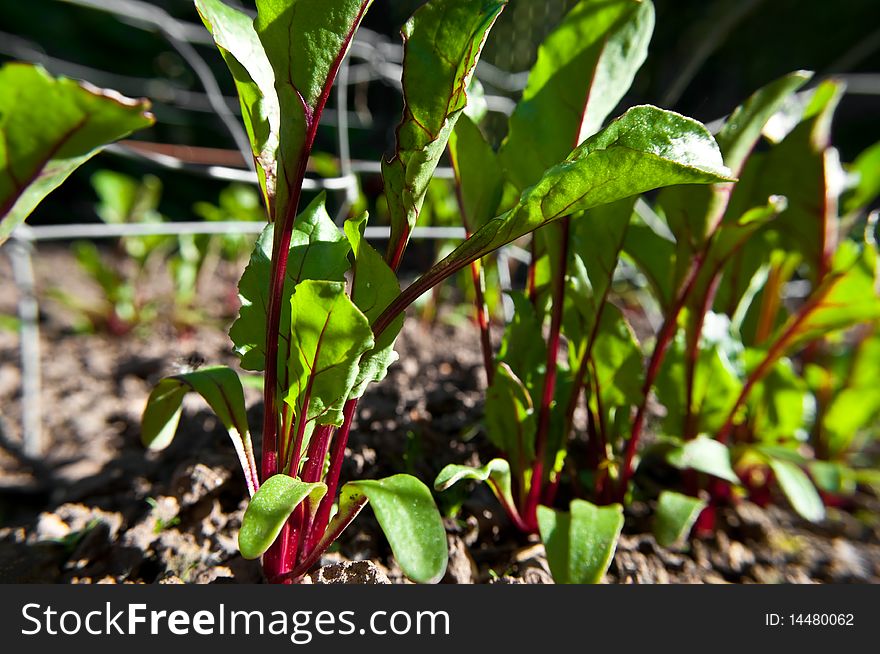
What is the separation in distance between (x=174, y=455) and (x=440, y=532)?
21.0 inches

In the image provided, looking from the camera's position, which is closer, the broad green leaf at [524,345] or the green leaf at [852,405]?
the broad green leaf at [524,345]

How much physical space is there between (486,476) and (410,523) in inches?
4.4

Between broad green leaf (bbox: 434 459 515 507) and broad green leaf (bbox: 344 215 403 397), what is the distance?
10 cm

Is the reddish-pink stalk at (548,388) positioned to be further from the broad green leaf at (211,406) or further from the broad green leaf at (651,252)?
the broad green leaf at (211,406)

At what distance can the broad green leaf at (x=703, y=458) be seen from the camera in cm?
71

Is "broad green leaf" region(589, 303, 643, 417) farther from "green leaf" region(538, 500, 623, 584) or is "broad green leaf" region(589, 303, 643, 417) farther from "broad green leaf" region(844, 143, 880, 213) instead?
"broad green leaf" region(844, 143, 880, 213)

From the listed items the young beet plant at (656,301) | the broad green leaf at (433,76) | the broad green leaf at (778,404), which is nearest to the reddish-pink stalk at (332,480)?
the young beet plant at (656,301)

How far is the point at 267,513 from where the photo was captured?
47 centimetres

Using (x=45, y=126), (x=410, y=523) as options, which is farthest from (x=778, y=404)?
(x=45, y=126)

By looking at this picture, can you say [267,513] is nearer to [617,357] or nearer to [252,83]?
[252,83]

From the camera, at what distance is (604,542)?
1.96 ft

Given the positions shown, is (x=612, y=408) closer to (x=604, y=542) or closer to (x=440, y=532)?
(x=604, y=542)

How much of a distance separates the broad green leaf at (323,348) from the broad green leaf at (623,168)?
0.13m

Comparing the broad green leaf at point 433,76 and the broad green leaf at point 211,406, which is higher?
the broad green leaf at point 433,76
